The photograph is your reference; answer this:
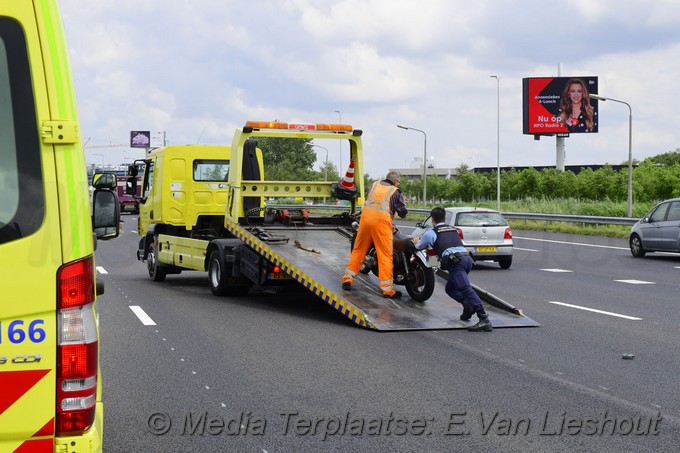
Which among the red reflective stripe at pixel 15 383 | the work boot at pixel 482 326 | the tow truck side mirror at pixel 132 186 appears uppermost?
the tow truck side mirror at pixel 132 186

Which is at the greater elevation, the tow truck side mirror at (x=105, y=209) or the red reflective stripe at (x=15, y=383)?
the tow truck side mirror at (x=105, y=209)

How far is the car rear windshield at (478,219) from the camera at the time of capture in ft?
73.1

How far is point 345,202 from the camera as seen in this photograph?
16734mm

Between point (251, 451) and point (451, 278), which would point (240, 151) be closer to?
point (451, 278)

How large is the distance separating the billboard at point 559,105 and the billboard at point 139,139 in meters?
110

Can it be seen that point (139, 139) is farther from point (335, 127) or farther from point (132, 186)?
point (335, 127)

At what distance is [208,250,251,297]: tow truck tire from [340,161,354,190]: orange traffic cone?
7.69 ft

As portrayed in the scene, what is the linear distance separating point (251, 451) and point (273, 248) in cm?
775

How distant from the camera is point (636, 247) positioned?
84.6 ft

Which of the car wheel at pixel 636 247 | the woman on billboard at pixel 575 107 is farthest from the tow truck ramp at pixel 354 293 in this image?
the woman on billboard at pixel 575 107

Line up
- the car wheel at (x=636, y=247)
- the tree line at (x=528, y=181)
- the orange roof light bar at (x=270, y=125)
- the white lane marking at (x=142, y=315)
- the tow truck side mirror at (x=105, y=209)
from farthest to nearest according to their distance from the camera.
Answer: the tree line at (x=528, y=181) < the car wheel at (x=636, y=247) < the orange roof light bar at (x=270, y=125) < the white lane marking at (x=142, y=315) < the tow truck side mirror at (x=105, y=209)

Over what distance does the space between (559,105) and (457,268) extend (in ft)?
232

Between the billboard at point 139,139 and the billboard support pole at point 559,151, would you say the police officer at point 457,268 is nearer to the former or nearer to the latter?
the billboard support pole at point 559,151

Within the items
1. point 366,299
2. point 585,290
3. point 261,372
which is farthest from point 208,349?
point 585,290
